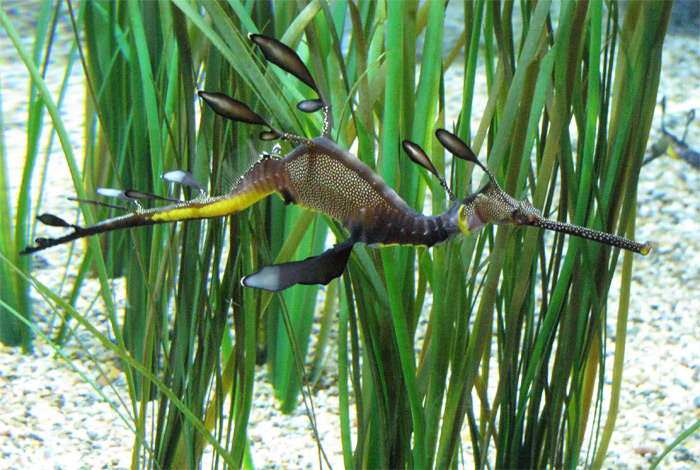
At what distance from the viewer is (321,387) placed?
2086 millimetres

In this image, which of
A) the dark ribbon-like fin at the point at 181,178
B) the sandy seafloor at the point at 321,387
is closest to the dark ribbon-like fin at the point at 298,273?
the dark ribbon-like fin at the point at 181,178

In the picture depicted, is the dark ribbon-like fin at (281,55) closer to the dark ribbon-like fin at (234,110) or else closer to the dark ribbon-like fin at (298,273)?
the dark ribbon-like fin at (234,110)

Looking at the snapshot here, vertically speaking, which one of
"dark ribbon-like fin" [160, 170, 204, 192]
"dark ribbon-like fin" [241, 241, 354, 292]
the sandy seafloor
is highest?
"dark ribbon-like fin" [160, 170, 204, 192]

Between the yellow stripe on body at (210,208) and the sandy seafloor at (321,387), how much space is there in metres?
0.51

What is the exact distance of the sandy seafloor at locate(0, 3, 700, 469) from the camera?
163 cm

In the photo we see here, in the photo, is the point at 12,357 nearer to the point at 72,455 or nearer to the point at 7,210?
the point at 7,210

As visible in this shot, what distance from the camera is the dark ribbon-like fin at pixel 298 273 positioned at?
61 cm

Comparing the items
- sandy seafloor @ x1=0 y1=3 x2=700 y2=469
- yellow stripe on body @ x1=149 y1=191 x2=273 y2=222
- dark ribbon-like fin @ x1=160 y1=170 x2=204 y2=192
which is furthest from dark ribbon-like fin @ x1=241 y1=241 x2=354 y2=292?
sandy seafloor @ x1=0 y1=3 x2=700 y2=469

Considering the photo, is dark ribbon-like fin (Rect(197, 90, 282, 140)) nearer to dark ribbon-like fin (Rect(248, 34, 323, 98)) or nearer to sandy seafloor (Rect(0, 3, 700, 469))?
dark ribbon-like fin (Rect(248, 34, 323, 98))

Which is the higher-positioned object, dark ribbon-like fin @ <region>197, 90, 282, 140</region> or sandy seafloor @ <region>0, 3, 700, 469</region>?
dark ribbon-like fin @ <region>197, 90, 282, 140</region>

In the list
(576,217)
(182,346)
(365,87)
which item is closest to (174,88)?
(365,87)

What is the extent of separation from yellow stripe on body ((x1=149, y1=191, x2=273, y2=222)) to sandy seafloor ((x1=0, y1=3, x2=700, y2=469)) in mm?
511

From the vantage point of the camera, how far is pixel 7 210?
2072 millimetres

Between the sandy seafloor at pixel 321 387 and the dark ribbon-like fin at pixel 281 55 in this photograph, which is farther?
the sandy seafloor at pixel 321 387
